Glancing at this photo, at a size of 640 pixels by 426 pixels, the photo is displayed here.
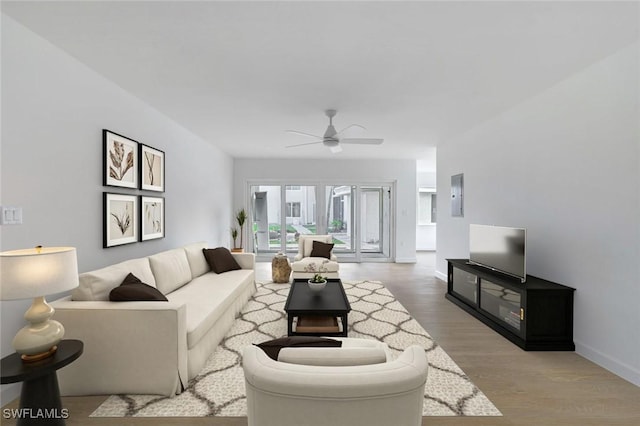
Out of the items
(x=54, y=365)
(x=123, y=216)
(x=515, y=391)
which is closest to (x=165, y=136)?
(x=123, y=216)

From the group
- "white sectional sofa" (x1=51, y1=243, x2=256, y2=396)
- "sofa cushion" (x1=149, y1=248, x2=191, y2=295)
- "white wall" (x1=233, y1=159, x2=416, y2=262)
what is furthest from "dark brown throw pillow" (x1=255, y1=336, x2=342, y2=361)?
"white wall" (x1=233, y1=159, x2=416, y2=262)

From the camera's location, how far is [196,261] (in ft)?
13.4

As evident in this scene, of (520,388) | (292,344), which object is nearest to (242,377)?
(292,344)

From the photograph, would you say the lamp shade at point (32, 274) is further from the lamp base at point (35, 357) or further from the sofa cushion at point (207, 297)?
the sofa cushion at point (207, 297)

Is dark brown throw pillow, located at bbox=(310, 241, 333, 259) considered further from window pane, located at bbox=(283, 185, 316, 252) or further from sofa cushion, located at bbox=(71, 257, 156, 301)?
sofa cushion, located at bbox=(71, 257, 156, 301)

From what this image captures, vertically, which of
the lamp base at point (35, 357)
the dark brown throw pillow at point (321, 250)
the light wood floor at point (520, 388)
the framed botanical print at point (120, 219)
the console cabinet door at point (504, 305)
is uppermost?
the framed botanical print at point (120, 219)

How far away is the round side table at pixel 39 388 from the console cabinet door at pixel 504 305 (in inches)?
147

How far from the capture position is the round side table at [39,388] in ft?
5.40

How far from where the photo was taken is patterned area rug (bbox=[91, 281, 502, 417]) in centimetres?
205

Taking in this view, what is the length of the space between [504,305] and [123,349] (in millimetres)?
3641

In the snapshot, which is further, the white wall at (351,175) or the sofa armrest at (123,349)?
the white wall at (351,175)

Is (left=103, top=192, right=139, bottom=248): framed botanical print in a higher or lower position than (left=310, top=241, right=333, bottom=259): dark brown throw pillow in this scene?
higher

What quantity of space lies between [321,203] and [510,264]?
196 inches

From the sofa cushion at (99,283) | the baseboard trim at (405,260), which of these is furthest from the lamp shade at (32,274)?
the baseboard trim at (405,260)
